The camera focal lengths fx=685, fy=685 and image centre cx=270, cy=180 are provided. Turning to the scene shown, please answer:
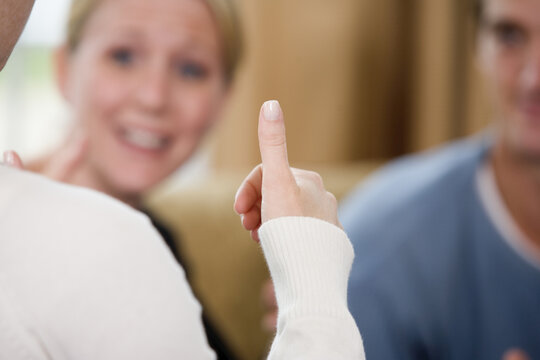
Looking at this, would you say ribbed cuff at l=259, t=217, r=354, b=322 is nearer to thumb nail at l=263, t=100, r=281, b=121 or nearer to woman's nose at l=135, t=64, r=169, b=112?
thumb nail at l=263, t=100, r=281, b=121

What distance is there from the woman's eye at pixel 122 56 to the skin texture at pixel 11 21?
329 millimetres

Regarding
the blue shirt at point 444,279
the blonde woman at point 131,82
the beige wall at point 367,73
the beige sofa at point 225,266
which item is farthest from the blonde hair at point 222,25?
the beige wall at point 367,73

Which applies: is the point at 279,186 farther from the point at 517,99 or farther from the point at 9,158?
the point at 517,99

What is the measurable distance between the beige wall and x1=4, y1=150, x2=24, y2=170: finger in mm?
1279

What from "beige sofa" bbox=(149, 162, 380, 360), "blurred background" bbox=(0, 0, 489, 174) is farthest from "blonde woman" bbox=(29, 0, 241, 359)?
"blurred background" bbox=(0, 0, 489, 174)

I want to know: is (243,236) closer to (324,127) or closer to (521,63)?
(521,63)

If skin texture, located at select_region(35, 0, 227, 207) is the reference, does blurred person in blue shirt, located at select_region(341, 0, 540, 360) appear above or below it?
below

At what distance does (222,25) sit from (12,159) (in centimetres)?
39

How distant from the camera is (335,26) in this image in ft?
5.93

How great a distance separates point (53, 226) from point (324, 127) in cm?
156

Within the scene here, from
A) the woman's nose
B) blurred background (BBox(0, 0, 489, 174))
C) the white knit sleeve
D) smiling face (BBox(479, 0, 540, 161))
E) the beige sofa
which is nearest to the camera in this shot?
the white knit sleeve

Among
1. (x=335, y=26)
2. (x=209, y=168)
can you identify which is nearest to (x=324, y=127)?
(x=335, y=26)

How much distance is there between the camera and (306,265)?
0.87 ft

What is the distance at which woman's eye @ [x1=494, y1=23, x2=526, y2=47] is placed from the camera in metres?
0.79
